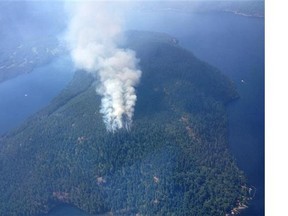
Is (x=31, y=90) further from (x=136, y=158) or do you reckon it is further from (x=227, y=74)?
(x=136, y=158)

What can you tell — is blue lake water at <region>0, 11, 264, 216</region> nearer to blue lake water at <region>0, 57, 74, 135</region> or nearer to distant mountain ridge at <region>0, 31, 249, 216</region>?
blue lake water at <region>0, 57, 74, 135</region>

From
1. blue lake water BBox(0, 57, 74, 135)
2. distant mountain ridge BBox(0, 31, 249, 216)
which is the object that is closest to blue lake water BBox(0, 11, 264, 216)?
blue lake water BBox(0, 57, 74, 135)

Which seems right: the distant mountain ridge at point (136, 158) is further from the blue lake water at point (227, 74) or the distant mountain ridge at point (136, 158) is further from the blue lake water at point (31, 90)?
the blue lake water at point (31, 90)

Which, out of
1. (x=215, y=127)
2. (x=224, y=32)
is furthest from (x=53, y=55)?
(x=215, y=127)

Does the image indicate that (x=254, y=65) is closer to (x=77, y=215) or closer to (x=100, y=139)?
(x=100, y=139)

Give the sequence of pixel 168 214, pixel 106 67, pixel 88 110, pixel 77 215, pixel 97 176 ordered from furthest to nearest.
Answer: pixel 106 67, pixel 88 110, pixel 97 176, pixel 77 215, pixel 168 214

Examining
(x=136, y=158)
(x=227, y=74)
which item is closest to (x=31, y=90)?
(x=227, y=74)
